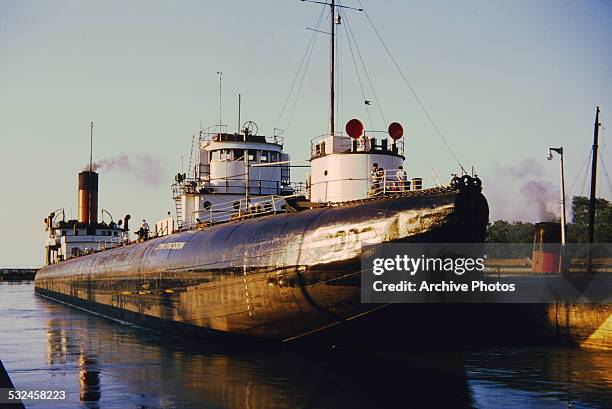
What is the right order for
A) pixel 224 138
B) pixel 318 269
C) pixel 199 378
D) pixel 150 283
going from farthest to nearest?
1. pixel 224 138
2. pixel 150 283
3. pixel 318 269
4. pixel 199 378

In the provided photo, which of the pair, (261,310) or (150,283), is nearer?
(261,310)

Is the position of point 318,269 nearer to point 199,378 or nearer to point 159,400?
point 199,378

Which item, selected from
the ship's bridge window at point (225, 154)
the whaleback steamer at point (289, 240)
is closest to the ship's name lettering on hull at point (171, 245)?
the whaleback steamer at point (289, 240)

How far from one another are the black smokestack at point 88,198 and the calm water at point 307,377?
2133 inches

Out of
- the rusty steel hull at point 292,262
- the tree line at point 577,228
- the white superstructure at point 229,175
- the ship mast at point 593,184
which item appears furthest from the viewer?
the tree line at point 577,228

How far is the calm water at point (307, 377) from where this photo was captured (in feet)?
61.1

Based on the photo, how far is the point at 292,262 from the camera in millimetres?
24672

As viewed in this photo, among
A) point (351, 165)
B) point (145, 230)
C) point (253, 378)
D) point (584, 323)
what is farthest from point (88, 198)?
point (584, 323)

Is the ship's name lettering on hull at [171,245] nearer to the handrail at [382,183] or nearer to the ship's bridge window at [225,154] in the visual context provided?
the handrail at [382,183]

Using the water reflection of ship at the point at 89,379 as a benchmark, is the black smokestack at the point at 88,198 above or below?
above

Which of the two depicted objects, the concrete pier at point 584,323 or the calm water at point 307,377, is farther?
the concrete pier at point 584,323

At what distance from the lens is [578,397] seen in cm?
1902

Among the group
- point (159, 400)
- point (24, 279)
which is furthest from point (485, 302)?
point (24, 279)

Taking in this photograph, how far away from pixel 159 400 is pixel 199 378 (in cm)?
295
